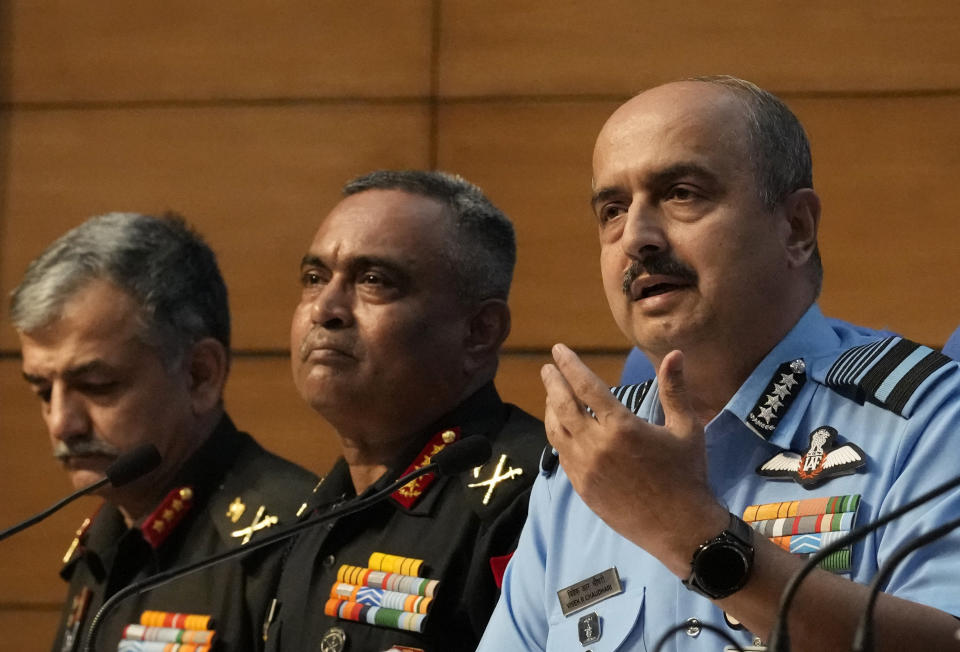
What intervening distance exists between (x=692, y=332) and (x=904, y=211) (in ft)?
5.96

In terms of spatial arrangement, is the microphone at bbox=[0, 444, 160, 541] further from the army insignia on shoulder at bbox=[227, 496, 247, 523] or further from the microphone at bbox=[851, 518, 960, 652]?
the microphone at bbox=[851, 518, 960, 652]

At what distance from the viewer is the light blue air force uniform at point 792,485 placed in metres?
1.60

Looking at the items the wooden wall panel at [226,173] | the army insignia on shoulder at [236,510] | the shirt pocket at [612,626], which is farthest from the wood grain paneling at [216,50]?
the shirt pocket at [612,626]

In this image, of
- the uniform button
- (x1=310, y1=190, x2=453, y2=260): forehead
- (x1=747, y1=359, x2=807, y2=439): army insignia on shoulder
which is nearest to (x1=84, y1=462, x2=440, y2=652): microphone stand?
the uniform button

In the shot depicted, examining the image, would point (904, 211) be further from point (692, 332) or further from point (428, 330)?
point (692, 332)

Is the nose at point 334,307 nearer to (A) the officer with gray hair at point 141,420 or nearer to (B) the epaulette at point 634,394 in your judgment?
(A) the officer with gray hair at point 141,420

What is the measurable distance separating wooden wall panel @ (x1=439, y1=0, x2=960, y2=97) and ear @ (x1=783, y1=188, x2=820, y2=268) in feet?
5.51

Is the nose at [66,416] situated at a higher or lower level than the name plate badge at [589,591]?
higher

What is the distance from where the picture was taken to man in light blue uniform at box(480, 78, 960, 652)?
1474 millimetres

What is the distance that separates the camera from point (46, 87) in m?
4.04

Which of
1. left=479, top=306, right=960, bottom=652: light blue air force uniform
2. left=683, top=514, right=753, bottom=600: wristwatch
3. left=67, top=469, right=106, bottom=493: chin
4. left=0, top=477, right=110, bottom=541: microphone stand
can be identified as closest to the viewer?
left=683, top=514, right=753, bottom=600: wristwatch

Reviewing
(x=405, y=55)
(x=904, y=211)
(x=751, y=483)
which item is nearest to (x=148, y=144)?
(x=405, y=55)

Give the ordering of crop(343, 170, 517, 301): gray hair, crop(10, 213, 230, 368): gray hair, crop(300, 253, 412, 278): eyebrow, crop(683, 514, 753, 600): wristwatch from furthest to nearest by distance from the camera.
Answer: crop(10, 213, 230, 368): gray hair < crop(343, 170, 517, 301): gray hair < crop(300, 253, 412, 278): eyebrow < crop(683, 514, 753, 600): wristwatch

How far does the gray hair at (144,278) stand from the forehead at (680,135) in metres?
1.42
